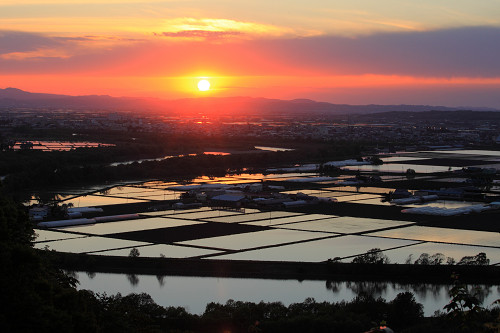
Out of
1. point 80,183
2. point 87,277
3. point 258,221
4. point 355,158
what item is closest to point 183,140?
point 355,158

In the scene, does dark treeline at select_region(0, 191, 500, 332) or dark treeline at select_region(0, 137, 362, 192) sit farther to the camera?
dark treeline at select_region(0, 137, 362, 192)

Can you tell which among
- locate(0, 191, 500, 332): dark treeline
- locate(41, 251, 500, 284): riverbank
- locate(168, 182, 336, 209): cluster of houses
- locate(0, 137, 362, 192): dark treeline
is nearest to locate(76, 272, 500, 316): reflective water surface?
locate(41, 251, 500, 284): riverbank

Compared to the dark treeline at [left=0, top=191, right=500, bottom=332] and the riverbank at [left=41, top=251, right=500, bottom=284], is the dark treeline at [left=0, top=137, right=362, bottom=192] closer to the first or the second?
the riverbank at [left=41, top=251, right=500, bottom=284]

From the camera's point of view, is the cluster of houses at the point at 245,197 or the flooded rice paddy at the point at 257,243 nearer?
the flooded rice paddy at the point at 257,243

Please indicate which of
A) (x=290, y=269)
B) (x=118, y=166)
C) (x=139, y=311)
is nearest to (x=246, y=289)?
(x=290, y=269)

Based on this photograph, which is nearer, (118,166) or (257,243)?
(257,243)

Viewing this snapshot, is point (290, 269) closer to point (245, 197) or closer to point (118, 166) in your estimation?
point (245, 197)

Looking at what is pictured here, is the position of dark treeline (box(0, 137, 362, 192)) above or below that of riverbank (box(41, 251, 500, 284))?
above

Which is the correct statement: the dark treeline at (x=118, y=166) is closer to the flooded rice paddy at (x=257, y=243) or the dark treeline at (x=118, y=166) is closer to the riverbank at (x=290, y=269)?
the flooded rice paddy at (x=257, y=243)

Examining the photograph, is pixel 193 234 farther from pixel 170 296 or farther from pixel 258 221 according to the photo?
pixel 170 296

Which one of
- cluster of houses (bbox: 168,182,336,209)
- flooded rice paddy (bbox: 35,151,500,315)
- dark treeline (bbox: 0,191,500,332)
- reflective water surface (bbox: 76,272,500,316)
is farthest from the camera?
cluster of houses (bbox: 168,182,336,209)

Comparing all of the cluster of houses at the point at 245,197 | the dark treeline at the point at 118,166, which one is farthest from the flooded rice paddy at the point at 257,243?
the dark treeline at the point at 118,166
